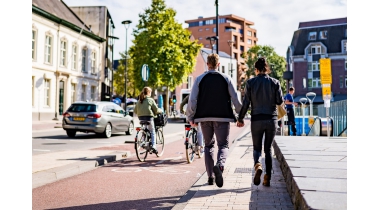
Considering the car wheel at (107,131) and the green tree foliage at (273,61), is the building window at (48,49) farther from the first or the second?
the green tree foliage at (273,61)

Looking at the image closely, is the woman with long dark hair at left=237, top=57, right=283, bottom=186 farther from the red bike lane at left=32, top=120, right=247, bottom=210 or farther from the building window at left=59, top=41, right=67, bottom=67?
the building window at left=59, top=41, right=67, bottom=67

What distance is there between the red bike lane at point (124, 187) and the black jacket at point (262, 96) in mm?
1599

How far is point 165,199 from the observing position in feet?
17.5

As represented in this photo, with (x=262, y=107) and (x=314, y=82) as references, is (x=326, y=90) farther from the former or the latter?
(x=314, y=82)

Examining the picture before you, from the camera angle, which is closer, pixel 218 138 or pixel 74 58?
pixel 218 138

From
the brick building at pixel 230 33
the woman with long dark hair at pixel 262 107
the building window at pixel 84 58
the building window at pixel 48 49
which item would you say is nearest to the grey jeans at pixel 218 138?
the woman with long dark hair at pixel 262 107

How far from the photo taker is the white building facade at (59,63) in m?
29.8

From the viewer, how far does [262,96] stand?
18.7 feet

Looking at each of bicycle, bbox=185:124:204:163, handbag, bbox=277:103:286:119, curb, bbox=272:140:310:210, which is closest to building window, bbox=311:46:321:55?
bicycle, bbox=185:124:204:163

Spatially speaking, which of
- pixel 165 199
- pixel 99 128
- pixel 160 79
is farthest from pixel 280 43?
pixel 160 79

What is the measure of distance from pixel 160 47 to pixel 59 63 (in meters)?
10.1

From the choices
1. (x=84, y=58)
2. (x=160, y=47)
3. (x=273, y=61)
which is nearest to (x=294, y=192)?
(x=160, y=47)

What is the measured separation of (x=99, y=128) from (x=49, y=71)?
17.0 m
